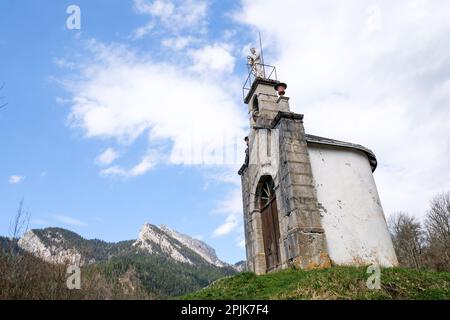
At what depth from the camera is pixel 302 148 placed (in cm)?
1194

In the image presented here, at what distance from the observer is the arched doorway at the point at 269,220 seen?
500 inches

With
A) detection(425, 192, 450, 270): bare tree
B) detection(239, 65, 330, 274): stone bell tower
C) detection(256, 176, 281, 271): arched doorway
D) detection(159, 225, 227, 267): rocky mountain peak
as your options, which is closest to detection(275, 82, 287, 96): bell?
detection(239, 65, 330, 274): stone bell tower

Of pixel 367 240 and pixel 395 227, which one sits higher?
A: pixel 395 227

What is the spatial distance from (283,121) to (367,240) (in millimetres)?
4857

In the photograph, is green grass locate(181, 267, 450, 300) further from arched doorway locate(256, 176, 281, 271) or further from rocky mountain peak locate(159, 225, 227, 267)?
rocky mountain peak locate(159, 225, 227, 267)

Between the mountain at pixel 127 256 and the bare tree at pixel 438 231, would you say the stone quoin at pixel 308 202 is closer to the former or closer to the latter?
the mountain at pixel 127 256

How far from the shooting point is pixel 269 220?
13.4m

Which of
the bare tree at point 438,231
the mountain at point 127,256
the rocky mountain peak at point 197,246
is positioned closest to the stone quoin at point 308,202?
the mountain at point 127,256

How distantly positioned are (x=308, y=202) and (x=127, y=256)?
1982cm

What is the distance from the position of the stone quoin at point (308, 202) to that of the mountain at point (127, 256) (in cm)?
428
